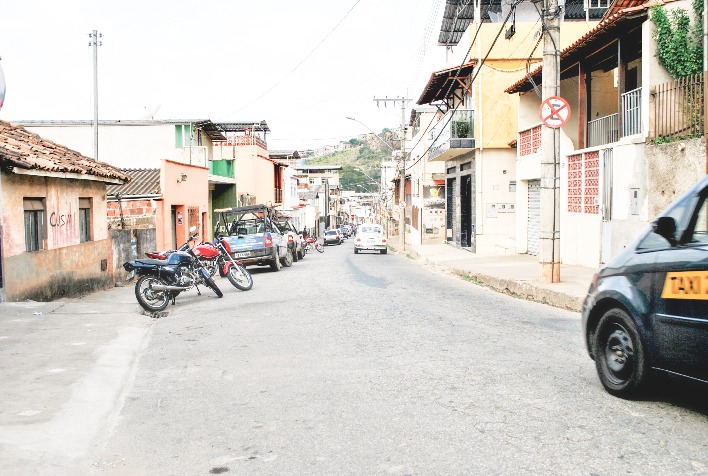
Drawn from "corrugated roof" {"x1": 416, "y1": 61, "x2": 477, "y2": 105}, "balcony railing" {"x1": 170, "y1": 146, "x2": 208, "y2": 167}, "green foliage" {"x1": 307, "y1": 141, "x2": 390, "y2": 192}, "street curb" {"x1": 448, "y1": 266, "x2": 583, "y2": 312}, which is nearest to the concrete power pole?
"street curb" {"x1": 448, "y1": 266, "x2": 583, "y2": 312}

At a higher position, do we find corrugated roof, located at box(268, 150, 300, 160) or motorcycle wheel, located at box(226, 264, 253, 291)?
corrugated roof, located at box(268, 150, 300, 160)

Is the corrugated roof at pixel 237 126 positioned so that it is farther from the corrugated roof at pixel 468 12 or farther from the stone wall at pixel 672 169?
the stone wall at pixel 672 169

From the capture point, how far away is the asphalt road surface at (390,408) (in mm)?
4398

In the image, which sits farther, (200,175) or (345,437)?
(200,175)

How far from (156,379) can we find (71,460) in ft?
7.65

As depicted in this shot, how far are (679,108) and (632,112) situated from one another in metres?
1.90

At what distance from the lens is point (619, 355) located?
5.68 metres

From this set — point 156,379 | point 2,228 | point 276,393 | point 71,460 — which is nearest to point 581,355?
point 276,393

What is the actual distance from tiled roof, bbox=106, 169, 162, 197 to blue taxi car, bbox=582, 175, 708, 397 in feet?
75.6

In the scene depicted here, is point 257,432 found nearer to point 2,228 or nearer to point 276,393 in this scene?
point 276,393

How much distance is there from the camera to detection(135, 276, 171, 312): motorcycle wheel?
12633 millimetres

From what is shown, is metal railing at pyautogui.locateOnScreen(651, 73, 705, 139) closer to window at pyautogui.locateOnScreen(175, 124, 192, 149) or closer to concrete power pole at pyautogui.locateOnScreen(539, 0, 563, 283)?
concrete power pole at pyautogui.locateOnScreen(539, 0, 563, 283)

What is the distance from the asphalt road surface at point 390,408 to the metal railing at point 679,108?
6.66m

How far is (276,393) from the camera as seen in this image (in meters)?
6.18
